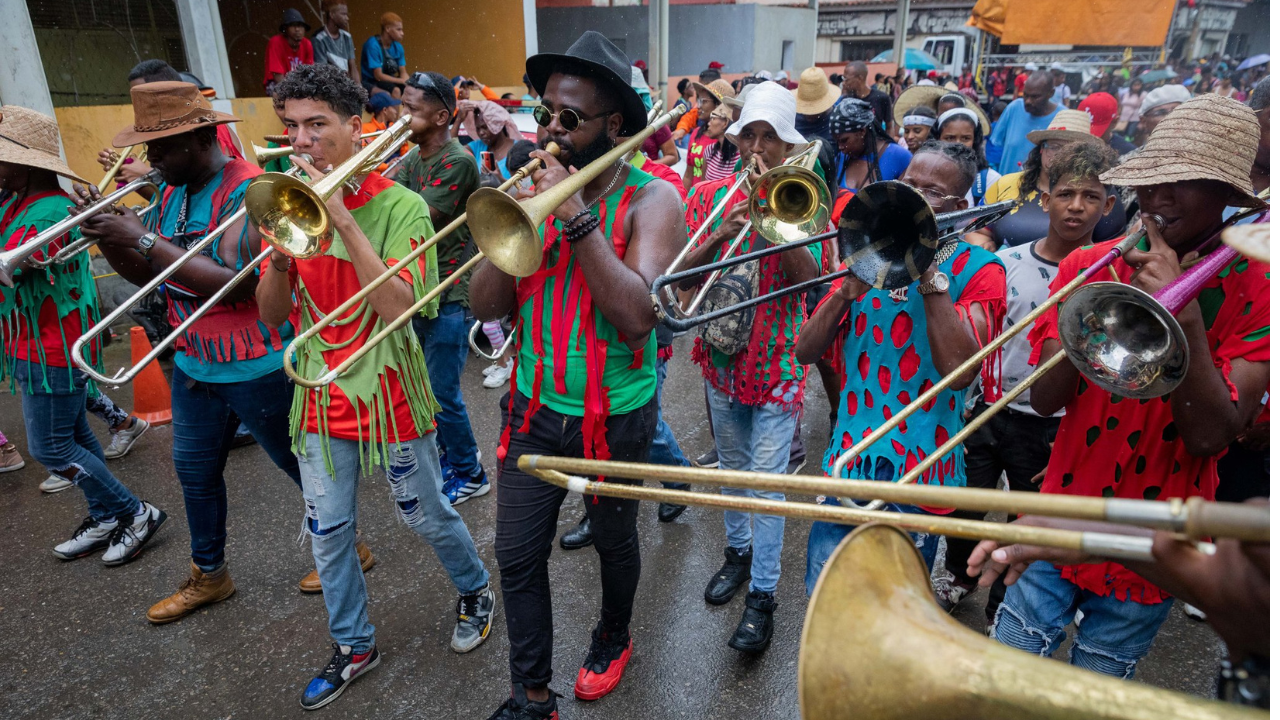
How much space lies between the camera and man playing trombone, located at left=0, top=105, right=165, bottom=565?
11.2ft

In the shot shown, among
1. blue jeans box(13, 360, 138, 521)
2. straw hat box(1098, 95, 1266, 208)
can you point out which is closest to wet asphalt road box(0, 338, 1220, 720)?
blue jeans box(13, 360, 138, 521)

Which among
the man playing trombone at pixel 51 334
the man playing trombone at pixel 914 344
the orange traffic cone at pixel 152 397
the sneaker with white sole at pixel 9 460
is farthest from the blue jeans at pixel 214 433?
the orange traffic cone at pixel 152 397

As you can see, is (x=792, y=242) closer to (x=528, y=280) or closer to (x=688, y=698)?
(x=528, y=280)

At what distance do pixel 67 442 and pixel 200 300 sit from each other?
124 centimetres

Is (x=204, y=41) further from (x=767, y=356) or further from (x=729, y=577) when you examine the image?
(x=729, y=577)

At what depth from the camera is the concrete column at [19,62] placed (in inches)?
254

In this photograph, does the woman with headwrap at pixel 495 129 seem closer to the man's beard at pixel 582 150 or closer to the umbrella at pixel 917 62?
the man's beard at pixel 582 150

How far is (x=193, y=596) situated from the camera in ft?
11.0

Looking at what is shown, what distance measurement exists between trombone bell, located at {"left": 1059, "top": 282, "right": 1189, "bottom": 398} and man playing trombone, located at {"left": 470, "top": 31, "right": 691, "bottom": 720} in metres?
1.11

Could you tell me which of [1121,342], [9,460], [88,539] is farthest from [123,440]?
[1121,342]

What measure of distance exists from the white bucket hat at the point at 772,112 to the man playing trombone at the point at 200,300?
6.72ft

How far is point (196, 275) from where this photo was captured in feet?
9.85

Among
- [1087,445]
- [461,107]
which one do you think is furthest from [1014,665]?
[461,107]

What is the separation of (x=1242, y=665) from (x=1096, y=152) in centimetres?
237
